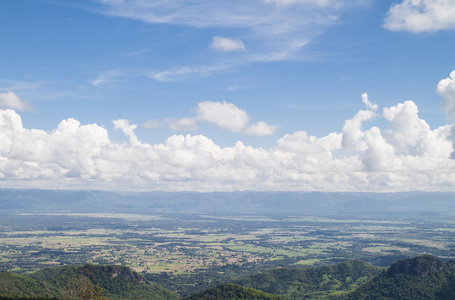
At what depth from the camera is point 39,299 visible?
16800 centimetres

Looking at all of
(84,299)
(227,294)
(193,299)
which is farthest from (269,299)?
(84,299)

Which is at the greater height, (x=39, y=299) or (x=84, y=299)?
(x=84, y=299)

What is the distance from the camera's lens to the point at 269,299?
199250 millimetres

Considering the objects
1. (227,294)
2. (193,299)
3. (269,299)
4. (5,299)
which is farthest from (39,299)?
(269,299)

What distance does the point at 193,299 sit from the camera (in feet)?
651

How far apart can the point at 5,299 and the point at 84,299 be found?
73.9 meters

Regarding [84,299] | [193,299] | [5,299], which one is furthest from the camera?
[193,299]

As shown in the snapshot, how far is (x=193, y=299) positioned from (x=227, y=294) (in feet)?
52.1

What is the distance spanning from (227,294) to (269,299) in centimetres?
1967

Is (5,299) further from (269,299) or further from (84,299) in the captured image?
(269,299)

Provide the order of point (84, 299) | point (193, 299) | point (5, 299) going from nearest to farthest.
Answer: point (84, 299) < point (5, 299) < point (193, 299)

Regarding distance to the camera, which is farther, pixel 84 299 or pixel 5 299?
pixel 5 299

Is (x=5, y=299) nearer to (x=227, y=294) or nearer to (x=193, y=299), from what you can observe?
(x=193, y=299)

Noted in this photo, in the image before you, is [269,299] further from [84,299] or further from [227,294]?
[84,299]
